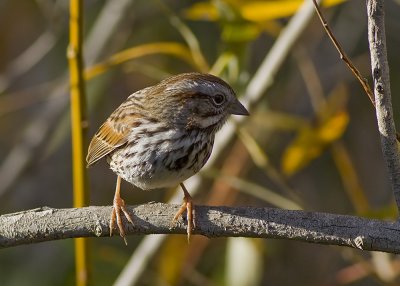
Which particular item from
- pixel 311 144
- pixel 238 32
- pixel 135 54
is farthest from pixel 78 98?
pixel 311 144

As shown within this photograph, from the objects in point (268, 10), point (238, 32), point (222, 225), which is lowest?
point (222, 225)

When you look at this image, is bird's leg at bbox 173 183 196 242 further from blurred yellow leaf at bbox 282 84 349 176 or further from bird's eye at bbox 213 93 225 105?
blurred yellow leaf at bbox 282 84 349 176

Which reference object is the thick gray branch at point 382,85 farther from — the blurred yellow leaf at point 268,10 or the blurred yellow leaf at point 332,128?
the blurred yellow leaf at point 268,10

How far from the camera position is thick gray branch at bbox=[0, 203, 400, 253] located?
2830 mm

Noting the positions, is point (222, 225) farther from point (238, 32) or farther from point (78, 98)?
point (238, 32)

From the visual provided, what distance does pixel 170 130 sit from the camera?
3.69 meters

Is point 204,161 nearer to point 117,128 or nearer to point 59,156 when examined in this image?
point 117,128

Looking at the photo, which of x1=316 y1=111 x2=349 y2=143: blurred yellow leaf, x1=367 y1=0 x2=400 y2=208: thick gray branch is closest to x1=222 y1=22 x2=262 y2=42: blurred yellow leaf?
x1=316 y1=111 x2=349 y2=143: blurred yellow leaf

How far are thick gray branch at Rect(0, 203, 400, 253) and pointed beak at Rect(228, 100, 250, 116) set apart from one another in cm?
74

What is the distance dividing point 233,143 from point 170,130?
2194 mm

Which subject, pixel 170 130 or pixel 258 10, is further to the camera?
pixel 258 10

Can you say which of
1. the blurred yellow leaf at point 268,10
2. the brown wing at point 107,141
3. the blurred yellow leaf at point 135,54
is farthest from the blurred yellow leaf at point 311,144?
the brown wing at point 107,141

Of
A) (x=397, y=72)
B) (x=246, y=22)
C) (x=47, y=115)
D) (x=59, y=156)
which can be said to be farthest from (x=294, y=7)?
(x=59, y=156)

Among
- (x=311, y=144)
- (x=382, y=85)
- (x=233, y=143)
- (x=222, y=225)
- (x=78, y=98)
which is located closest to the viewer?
(x=382, y=85)
